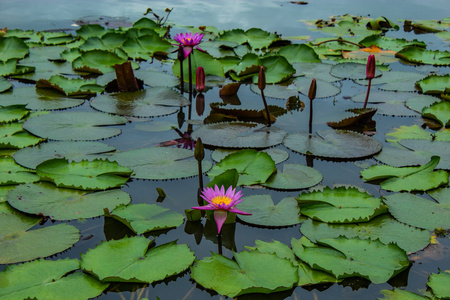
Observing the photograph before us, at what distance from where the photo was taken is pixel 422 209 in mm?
2301

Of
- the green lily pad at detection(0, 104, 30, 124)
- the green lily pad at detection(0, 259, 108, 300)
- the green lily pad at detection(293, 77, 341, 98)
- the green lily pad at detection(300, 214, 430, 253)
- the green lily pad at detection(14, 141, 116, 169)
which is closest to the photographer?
the green lily pad at detection(0, 259, 108, 300)

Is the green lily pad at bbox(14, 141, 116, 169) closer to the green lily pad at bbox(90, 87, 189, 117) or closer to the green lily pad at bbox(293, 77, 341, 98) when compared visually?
the green lily pad at bbox(90, 87, 189, 117)

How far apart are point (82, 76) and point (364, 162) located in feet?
9.01

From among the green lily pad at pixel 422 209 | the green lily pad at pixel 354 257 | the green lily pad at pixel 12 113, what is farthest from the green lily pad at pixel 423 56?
the green lily pad at pixel 12 113

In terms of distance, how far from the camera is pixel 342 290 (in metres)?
1.80

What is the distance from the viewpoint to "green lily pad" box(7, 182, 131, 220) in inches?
86.4

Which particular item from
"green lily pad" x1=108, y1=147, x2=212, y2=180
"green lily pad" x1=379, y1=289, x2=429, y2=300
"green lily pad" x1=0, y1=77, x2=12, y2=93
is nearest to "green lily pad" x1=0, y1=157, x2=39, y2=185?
"green lily pad" x1=108, y1=147, x2=212, y2=180

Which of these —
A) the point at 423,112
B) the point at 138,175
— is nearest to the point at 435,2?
the point at 423,112

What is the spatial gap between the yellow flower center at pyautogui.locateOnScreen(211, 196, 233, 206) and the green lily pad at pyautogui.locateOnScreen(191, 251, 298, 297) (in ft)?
0.69

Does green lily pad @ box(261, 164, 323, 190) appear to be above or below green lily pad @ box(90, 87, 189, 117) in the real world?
below

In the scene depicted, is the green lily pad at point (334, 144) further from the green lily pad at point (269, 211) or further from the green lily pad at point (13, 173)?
the green lily pad at point (13, 173)

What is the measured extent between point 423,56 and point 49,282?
4628mm

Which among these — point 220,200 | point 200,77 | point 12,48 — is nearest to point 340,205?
point 220,200

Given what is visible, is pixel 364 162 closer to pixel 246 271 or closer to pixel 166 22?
pixel 246 271
